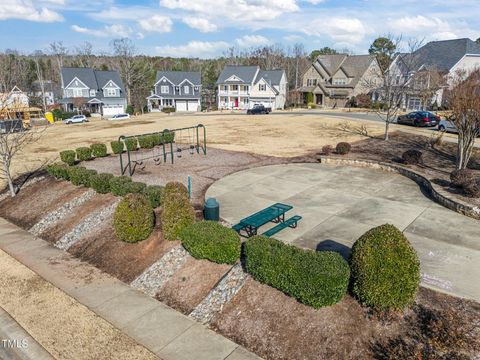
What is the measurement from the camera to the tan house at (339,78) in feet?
209

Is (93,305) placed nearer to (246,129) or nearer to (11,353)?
(11,353)

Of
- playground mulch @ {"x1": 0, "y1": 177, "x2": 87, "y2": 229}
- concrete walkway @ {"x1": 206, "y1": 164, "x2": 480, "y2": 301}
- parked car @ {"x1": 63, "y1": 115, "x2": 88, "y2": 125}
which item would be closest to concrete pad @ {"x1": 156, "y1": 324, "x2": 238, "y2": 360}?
concrete walkway @ {"x1": 206, "y1": 164, "x2": 480, "y2": 301}

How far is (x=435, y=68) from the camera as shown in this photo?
5400 centimetres

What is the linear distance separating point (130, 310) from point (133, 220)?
11.2ft

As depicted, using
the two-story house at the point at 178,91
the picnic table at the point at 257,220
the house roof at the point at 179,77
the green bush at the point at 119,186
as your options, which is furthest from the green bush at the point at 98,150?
the house roof at the point at 179,77

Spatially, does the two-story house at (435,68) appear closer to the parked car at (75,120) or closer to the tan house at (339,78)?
the tan house at (339,78)

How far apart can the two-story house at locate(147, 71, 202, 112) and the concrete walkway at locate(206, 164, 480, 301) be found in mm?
55854

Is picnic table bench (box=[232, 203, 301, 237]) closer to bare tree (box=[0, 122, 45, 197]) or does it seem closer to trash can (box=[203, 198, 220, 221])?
trash can (box=[203, 198, 220, 221])

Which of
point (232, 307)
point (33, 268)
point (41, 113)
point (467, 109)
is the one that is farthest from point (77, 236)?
point (41, 113)

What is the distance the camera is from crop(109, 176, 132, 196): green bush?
50.0 ft

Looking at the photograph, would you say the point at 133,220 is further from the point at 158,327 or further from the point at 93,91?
the point at 93,91

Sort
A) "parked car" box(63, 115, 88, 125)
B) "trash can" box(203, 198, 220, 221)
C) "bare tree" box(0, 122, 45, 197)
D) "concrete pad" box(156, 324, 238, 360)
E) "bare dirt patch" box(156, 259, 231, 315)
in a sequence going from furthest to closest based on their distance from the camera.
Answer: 1. "parked car" box(63, 115, 88, 125)
2. "bare tree" box(0, 122, 45, 197)
3. "trash can" box(203, 198, 220, 221)
4. "bare dirt patch" box(156, 259, 231, 315)
5. "concrete pad" box(156, 324, 238, 360)

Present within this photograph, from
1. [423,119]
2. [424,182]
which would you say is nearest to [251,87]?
[423,119]

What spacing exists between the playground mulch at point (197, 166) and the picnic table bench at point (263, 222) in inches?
177
